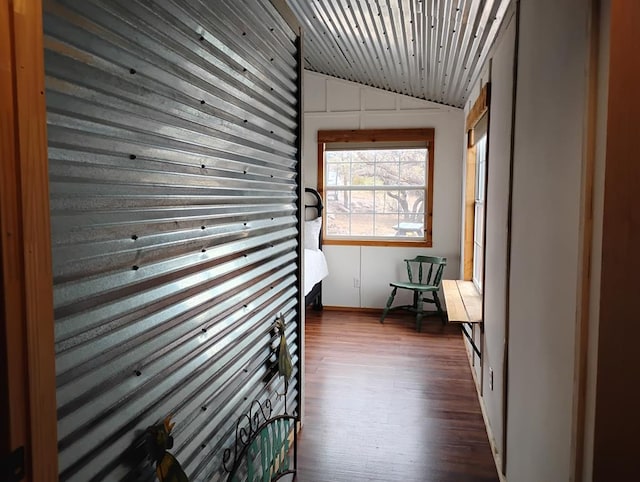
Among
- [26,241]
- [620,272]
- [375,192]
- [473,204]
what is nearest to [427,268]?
[375,192]

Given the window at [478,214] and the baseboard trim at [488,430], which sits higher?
the window at [478,214]

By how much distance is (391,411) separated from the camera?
9.62 ft

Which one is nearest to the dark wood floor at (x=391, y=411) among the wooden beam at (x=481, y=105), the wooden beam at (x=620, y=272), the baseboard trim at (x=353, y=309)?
the baseboard trim at (x=353, y=309)

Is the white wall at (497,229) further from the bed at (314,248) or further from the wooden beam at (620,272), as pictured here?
the bed at (314,248)

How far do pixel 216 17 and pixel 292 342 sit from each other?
157 centimetres

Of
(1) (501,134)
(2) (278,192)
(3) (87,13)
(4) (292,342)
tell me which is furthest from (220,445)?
(1) (501,134)

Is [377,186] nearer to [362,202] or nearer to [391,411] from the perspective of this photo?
[362,202]

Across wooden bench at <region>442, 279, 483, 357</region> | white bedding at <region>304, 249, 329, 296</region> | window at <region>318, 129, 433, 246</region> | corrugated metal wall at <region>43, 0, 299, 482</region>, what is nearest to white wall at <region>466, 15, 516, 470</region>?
wooden bench at <region>442, 279, 483, 357</region>

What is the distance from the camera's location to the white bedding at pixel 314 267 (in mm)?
4570

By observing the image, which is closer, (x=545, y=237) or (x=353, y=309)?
(x=545, y=237)

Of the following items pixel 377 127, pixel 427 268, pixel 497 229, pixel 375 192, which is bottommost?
pixel 427 268

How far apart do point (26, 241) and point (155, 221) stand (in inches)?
16.3

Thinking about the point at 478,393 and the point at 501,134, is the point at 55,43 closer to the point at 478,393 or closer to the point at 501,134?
the point at 501,134

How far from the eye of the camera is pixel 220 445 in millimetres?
1509
